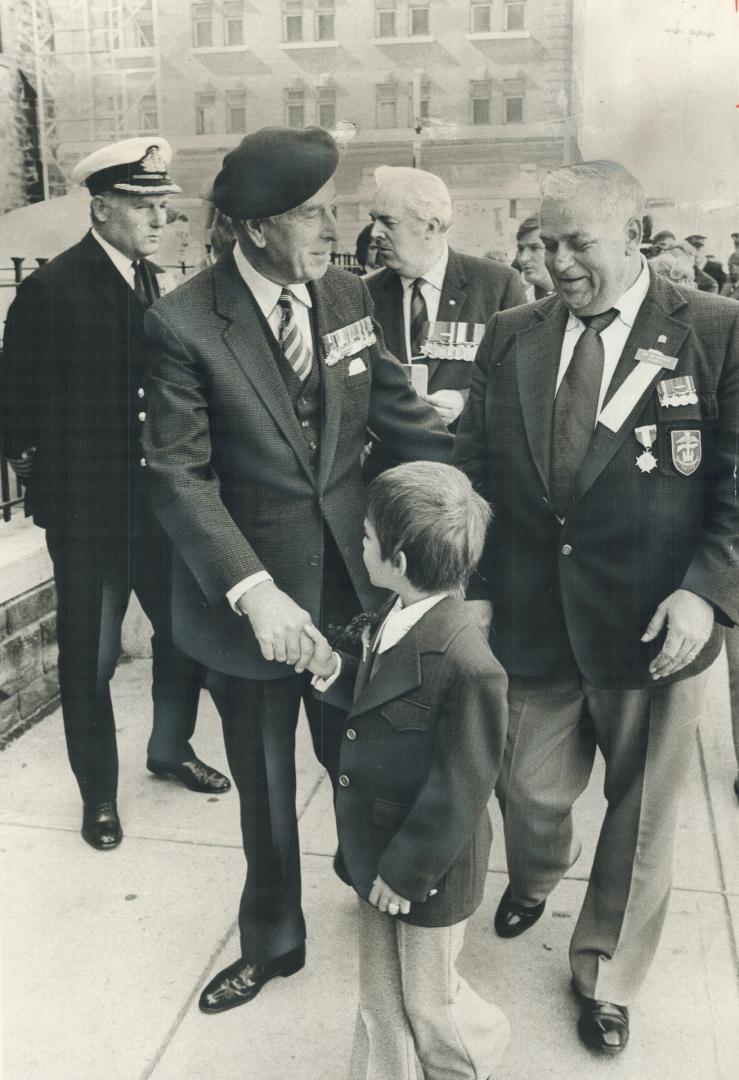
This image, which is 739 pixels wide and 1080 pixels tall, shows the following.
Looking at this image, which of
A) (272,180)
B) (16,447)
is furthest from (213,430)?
(16,447)

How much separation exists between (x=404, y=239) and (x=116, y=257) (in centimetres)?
88

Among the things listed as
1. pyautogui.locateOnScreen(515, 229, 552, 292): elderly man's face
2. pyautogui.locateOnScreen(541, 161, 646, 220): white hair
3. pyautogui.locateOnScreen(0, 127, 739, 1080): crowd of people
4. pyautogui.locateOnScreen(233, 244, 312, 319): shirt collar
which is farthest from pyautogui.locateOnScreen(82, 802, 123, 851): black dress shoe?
pyautogui.locateOnScreen(515, 229, 552, 292): elderly man's face

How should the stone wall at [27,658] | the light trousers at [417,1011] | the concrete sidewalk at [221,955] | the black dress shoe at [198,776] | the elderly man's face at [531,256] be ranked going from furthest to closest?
the elderly man's face at [531,256] → the stone wall at [27,658] → the black dress shoe at [198,776] → the concrete sidewalk at [221,955] → the light trousers at [417,1011]

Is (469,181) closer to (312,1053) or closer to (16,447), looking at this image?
(16,447)

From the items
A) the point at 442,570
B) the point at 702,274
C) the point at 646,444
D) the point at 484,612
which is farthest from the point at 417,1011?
the point at 702,274

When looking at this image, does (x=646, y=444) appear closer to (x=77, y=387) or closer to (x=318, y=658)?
(x=318, y=658)

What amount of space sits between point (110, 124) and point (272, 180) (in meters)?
0.76

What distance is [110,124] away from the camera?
2760 millimetres

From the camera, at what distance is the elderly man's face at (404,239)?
3363mm

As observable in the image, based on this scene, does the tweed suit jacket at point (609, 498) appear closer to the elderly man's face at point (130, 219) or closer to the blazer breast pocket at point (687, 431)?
the blazer breast pocket at point (687, 431)

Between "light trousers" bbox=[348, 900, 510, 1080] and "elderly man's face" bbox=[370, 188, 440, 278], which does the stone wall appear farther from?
"light trousers" bbox=[348, 900, 510, 1080]

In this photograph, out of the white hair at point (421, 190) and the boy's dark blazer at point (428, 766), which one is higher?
the white hair at point (421, 190)

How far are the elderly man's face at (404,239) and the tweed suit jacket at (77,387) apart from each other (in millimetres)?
714

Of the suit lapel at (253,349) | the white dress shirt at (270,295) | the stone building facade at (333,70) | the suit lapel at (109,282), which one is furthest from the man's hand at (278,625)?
the suit lapel at (109,282)
